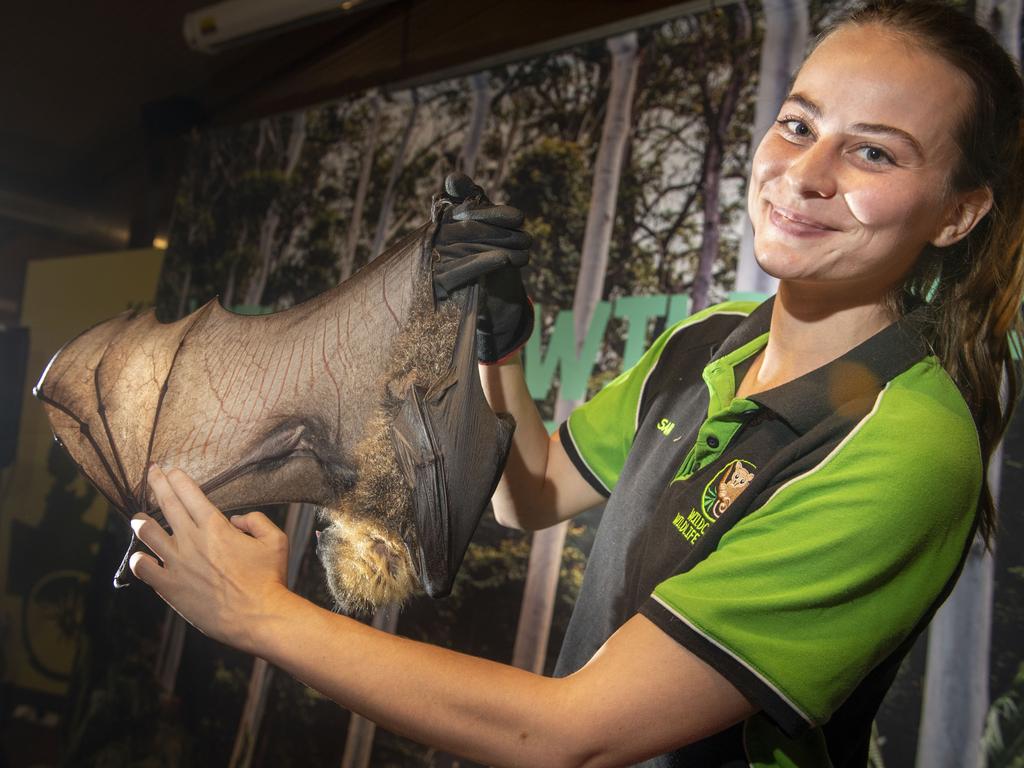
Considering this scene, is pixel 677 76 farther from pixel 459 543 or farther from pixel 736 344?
pixel 459 543

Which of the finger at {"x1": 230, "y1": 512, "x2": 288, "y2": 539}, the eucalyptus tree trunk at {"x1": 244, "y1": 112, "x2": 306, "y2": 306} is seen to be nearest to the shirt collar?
the finger at {"x1": 230, "y1": 512, "x2": 288, "y2": 539}

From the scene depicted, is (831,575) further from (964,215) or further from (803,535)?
(964,215)

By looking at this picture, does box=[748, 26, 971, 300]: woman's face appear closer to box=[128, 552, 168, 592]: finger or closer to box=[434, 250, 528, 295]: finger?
box=[434, 250, 528, 295]: finger

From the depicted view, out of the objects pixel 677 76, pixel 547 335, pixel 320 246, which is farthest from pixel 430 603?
pixel 677 76

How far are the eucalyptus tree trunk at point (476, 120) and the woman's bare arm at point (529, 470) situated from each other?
122 centimetres

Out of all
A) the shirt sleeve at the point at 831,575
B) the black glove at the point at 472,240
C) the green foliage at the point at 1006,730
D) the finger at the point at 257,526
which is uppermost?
the black glove at the point at 472,240

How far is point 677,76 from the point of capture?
196 centimetres

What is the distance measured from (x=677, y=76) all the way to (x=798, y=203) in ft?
3.93

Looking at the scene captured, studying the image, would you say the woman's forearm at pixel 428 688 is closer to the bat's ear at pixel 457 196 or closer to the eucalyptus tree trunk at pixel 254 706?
the bat's ear at pixel 457 196

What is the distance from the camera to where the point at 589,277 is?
6.77ft

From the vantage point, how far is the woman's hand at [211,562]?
2.80 feet

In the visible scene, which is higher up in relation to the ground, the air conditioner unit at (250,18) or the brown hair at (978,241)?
the air conditioner unit at (250,18)

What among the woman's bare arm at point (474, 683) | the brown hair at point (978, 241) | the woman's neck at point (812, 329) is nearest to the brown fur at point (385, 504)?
the woman's bare arm at point (474, 683)

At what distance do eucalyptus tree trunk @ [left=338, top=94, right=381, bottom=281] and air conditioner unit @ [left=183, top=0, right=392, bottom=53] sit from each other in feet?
1.10
